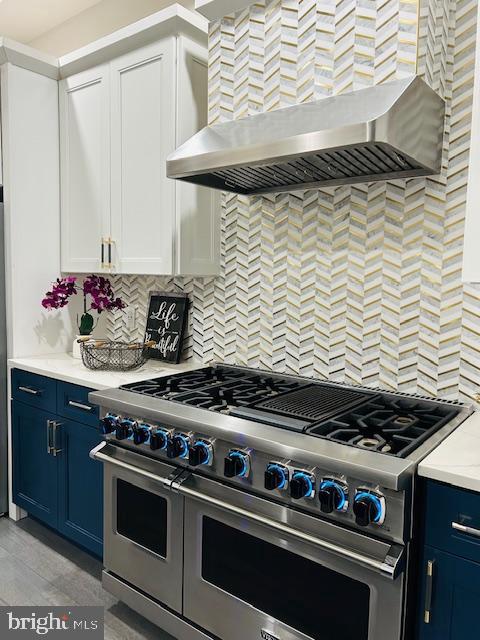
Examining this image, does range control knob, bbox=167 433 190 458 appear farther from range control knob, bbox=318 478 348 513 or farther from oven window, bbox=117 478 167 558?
range control knob, bbox=318 478 348 513

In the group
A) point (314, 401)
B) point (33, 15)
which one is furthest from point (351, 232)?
point (33, 15)

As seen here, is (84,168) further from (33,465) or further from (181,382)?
(33,465)

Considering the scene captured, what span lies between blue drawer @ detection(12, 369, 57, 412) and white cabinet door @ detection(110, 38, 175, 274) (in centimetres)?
67

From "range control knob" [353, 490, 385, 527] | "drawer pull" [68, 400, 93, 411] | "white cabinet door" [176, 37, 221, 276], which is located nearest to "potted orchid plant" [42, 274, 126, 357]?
"drawer pull" [68, 400, 93, 411]

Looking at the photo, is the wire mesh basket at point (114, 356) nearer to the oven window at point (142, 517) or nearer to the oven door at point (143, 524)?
the oven door at point (143, 524)

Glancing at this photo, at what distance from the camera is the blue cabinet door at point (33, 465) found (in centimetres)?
249

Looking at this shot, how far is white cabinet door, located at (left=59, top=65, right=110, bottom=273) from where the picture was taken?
2.55 metres

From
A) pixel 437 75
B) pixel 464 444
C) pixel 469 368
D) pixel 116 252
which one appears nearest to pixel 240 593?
pixel 464 444

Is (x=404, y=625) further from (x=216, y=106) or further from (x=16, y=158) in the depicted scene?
(x=16, y=158)

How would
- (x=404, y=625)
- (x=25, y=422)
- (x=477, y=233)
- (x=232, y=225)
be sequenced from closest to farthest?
(x=404, y=625), (x=477, y=233), (x=232, y=225), (x=25, y=422)

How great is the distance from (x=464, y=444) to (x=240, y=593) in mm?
833

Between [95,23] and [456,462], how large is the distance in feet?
10.7

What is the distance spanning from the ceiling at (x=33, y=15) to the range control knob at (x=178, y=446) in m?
2.83

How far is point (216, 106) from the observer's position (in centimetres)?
220
